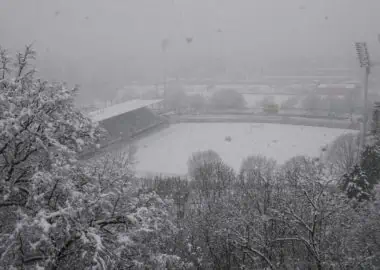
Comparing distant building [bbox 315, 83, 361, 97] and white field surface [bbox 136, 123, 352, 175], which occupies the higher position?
distant building [bbox 315, 83, 361, 97]

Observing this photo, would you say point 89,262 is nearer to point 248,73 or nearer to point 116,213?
point 116,213

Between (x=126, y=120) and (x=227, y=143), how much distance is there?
10.5 metres

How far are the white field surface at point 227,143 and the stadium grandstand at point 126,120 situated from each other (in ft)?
4.70

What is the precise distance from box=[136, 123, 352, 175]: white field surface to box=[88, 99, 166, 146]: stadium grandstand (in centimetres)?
143

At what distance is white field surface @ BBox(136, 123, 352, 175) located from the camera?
1155 inches

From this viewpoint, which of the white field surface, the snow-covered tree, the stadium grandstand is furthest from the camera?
the stadium grandstand

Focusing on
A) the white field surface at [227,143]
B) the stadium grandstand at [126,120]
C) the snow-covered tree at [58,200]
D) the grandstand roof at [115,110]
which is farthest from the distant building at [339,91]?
the snow-covered tree at [58,200]

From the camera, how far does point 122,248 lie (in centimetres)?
→ 401

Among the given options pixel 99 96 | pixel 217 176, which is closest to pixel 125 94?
pixel 99 96

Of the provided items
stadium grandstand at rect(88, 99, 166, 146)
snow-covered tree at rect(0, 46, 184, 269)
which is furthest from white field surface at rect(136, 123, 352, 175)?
snow-covered tree at rect(0, 46, 184, 269)

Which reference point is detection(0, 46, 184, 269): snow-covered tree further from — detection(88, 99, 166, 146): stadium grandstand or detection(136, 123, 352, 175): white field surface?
detection(88, 99, 166, 146): stadium grandstand

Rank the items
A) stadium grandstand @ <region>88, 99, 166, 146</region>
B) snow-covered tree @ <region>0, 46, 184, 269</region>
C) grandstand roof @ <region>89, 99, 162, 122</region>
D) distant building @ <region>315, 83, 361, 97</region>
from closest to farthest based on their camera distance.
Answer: snow-covered tree @ <region>0, 46, 184, 269</region> → grandstand roof @ <region>89, 99, 162, 122</region> → stadium grandstand @ <region>88, 99, 166, 146</region> → distant building @ <region>315, 83, 361, 97</region>

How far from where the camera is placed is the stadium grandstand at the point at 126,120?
112 feet

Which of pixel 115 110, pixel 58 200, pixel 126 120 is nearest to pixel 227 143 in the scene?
pixel 126 120
